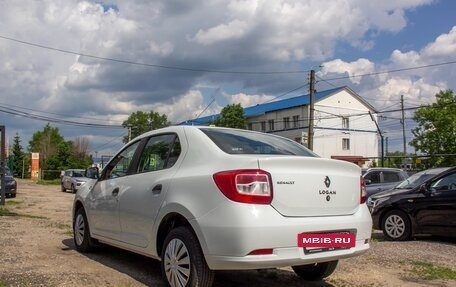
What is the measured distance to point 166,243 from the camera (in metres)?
5.28

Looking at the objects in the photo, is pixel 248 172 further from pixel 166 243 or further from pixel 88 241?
pixel 88 241

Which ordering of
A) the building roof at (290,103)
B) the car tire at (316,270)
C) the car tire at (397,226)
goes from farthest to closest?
the building roof at (290,103) < the car tire at (397,226) < the car tire at (316,270)

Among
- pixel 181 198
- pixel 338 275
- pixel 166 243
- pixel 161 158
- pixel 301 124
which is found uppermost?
pixel 301 124

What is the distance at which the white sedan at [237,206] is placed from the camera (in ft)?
15.0

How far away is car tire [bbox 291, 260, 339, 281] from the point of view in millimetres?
5844

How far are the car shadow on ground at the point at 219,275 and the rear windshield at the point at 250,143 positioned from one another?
153cm

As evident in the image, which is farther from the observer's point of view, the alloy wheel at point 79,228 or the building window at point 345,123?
the building window at point 345,123

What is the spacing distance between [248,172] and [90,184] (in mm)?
3703

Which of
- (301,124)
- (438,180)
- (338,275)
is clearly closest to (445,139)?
(301,124)

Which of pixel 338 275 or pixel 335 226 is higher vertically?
pixel 335 226

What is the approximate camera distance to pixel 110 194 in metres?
6.66

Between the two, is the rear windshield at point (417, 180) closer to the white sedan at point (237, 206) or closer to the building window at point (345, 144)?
the white sedan at point (237, 206)

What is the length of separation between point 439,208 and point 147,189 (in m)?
6.24

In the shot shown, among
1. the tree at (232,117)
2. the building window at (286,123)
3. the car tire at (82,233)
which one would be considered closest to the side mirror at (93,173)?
the car tire at (82,233)
